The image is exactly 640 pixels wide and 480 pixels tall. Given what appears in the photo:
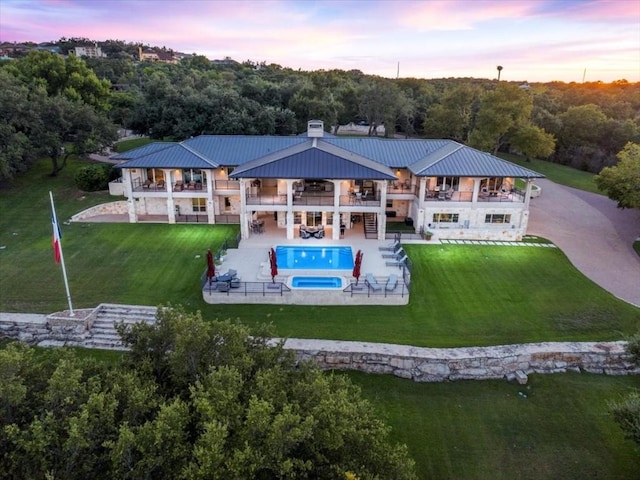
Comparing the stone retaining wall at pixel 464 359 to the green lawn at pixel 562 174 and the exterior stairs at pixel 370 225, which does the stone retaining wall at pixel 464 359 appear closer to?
the exterior stairs at pixel 370 225

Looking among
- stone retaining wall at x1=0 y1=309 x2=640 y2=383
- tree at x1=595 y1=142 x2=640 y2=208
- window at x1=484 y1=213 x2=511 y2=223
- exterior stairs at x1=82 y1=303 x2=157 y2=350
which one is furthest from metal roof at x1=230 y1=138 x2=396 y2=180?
tree at x1=595 y1=142 x2=640 y2=208

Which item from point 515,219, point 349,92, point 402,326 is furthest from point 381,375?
point 349,92

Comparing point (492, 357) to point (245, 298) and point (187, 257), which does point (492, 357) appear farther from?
point (187, 257)

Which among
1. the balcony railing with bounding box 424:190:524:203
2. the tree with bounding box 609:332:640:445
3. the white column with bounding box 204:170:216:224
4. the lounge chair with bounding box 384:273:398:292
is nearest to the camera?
the tree with bounding box 609:332:640:445

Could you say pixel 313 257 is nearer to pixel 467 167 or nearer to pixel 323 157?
pixel 323 157

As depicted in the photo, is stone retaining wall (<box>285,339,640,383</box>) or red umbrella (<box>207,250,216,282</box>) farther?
red umbrella (<box>207,250,216,282</box>)

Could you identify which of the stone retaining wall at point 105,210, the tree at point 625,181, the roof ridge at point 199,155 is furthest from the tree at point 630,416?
the stone retaining wall at point 105,210

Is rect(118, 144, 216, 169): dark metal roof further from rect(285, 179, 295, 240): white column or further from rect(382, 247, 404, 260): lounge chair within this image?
rect(382, 247, 404, 260): lounge chair

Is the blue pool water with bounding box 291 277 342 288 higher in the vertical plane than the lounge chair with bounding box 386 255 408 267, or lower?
lower
